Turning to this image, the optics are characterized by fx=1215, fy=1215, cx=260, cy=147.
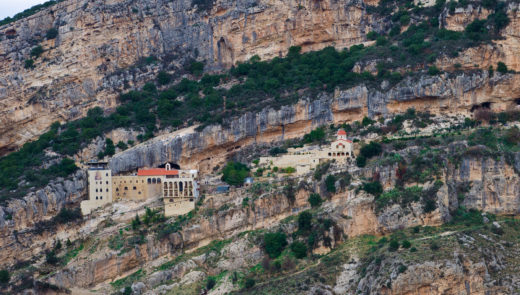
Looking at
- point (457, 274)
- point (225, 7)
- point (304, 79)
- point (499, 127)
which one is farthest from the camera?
point (225, 7)

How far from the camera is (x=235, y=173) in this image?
81625 millimetres

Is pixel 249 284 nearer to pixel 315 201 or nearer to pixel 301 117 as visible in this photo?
pixel 315 201

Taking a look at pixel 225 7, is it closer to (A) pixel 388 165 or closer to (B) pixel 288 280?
(A) pixel 388 165

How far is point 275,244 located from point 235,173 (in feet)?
26.3

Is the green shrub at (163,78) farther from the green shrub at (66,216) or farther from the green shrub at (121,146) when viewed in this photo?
the green shrub at (66,216)

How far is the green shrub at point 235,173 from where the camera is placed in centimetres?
8106

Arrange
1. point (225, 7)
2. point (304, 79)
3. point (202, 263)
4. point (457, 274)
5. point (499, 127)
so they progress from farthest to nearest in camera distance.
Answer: point (225, 7) → point (304, 79) → point (499, 127) → point (202, 263) → point (457, 274)

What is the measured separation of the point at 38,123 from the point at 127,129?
7684 mm

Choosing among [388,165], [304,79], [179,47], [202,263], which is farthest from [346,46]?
[202,263]

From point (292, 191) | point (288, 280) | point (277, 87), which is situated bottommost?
point (288, 280)

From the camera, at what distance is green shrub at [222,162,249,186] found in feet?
266

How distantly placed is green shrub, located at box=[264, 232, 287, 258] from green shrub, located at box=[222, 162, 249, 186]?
6.40 m

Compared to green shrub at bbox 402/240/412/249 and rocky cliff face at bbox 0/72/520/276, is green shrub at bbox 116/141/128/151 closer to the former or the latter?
rocky cliff face at bbox 0/72/520/276

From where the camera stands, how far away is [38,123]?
91375 mm
